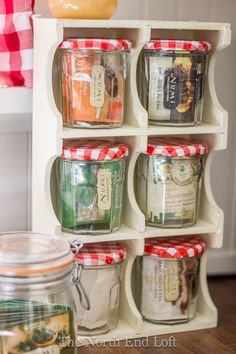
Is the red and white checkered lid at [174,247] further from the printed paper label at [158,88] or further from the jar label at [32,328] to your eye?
the jar label at [32,328]

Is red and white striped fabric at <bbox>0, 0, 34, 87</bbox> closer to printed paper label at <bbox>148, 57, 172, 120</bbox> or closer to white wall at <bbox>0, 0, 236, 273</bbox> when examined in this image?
white wall at <bbox>0, 0, 236, 273</bbox>

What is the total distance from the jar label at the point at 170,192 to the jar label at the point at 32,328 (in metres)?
0.56

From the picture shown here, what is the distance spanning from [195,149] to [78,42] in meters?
0.34

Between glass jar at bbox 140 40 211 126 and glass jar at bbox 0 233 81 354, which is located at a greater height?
glass jar at bbox 140 40 211 126

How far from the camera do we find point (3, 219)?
175 centimetres

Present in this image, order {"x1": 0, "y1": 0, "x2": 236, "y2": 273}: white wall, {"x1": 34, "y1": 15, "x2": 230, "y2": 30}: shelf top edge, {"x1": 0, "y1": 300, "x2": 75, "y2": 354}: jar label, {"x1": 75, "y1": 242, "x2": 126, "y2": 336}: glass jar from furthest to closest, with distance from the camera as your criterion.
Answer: {"x1": 0, "y1": 0, "x2": 236, "y2": 273}: white wall → {"x1": 75, "y1": 242, "x2": 126, "y2": 336}: glass jar → {"x1": 34, "y1": 15, "x2": 230, "y2": 30}: shelf top edge → {"x1": 0, "y1": 300, "x2": 75, "y2": 354}: jar label

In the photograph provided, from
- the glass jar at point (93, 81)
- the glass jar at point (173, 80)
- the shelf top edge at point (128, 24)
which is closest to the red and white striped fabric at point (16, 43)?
the shelf top edge at point (128, 24)

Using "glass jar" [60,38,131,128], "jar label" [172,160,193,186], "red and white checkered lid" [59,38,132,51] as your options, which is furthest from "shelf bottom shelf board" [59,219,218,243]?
"red and white checkered lid" [59,38,132,51]

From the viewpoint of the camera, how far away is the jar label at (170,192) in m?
1.57

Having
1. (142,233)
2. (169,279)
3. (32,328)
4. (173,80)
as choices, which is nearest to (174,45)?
(173,80)

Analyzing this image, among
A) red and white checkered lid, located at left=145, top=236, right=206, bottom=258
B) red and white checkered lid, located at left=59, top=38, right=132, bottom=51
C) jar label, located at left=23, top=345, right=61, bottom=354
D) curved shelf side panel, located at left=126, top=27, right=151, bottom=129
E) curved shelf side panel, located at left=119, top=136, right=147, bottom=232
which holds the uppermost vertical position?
red and white checkered lid, located at left=59, top=38, right=132, bottom=51

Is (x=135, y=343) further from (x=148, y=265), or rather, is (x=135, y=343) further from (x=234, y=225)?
(x=234, y=225)

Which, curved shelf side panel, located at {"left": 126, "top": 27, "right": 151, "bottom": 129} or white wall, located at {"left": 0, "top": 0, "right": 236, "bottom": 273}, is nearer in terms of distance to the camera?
curved shelf side panel, located at {"left": 126, "top": 27, "right": 151, "bottom": 129}

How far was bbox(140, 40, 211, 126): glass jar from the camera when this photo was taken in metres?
1.53
